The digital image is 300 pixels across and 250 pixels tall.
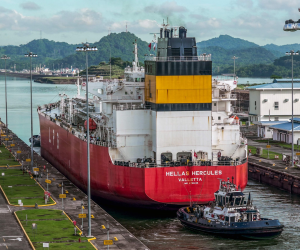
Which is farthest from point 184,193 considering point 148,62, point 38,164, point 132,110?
point 38,164

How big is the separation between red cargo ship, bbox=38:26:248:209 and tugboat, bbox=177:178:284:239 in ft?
8.86

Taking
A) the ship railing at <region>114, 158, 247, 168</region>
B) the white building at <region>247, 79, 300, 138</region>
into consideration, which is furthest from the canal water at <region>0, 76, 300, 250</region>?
the white building at <region>247, 79, 300, 138</region>

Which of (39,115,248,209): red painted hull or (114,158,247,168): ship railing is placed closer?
(39,115,248,209): red painted hull

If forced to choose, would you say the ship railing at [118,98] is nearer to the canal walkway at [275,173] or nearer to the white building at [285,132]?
the canal walkway at [275,173]

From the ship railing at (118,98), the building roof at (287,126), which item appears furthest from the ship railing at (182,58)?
the building roof at (287,126)

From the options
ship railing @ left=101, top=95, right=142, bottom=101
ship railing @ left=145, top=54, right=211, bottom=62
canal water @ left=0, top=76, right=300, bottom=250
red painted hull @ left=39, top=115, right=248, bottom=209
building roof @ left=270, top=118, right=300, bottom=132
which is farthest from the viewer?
building roof @ left=270, top=118, right=300, bottom=132

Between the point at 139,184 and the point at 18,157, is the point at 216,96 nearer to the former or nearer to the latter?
the point at 139,184

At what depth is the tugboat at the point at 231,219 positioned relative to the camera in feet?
A: 106

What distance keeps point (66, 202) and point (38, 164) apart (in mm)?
18193

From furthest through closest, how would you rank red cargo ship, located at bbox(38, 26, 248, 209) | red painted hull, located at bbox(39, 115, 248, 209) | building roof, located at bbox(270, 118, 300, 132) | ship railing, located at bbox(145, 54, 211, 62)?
building roof, located at bbox(270, 118, 300, 132) < ship railing, located at bbox(145, 54, 211, 62) < red cargo ship, located at bbox(38, 26, 248, 209) < red painted hull, located at bbox(39, 115, 248, 209)

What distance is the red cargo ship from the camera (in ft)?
121

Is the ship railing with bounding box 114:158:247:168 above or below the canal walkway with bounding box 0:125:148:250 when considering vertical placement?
above

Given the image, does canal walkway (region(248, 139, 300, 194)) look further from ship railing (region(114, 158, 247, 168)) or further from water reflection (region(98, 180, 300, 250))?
ship railing (region(114, 158, 247, 168))

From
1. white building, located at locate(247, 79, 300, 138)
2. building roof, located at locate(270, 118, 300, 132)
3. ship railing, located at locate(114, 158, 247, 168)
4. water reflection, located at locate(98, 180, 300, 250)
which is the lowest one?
water reflection, located at locate(98, 180, 300, 250)
